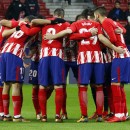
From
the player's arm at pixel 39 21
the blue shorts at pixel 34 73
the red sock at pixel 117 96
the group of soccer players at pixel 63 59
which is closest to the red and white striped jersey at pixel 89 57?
the group of soccer players at pixel 63 59

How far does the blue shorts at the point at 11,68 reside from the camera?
46.0 feet

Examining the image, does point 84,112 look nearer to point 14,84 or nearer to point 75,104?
point 14,84

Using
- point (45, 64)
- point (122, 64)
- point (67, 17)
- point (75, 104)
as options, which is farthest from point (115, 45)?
point (67, 17)

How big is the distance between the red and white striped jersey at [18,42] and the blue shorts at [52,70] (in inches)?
18.5

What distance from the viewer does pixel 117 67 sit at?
14.0 m

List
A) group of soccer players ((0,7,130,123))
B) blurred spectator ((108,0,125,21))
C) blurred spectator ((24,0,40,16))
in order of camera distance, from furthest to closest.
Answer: blurred spectator ((24,0,40,16)) < blurred spectator ((108,0,125,21)) < group of soccer players ((0,7,130,123))

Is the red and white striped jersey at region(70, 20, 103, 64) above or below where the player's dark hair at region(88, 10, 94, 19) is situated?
below

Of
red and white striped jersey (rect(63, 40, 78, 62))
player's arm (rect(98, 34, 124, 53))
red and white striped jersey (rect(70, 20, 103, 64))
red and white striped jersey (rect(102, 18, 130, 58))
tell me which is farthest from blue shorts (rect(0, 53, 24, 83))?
red and white striped jersey (rect(102, 18, 130, 58))

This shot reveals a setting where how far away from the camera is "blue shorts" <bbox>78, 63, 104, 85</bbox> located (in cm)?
1391

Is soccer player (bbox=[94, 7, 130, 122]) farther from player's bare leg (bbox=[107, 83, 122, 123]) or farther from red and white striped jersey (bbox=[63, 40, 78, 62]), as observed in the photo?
red and white striped jersey (bbox=[63, 40, 78, 62])

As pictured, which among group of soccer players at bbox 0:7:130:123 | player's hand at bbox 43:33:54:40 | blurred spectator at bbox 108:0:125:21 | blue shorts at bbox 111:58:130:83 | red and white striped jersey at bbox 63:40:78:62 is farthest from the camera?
blurred spectator at bbox 108:0:125:21

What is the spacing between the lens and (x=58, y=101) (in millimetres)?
13922

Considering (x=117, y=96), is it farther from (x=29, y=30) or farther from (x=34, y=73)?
(x=29, y=30)
